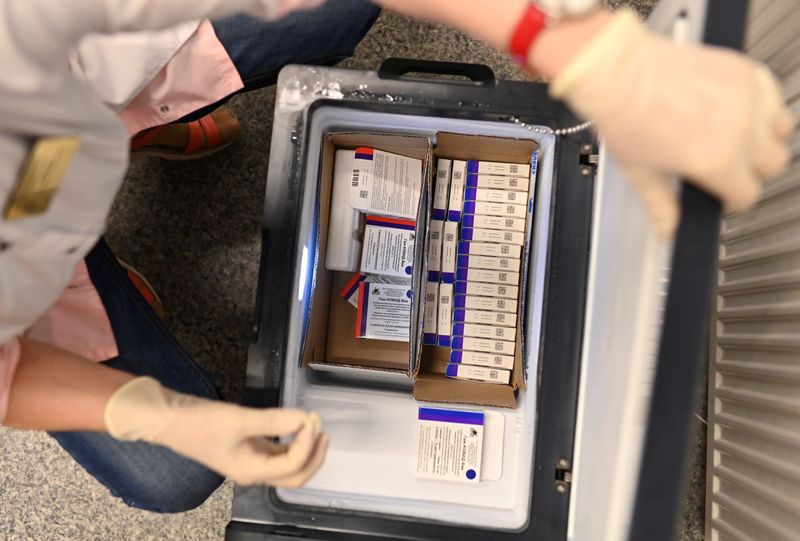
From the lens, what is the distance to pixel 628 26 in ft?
1.22

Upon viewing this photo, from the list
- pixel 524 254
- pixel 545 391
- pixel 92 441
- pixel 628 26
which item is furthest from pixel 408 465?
pixel 628 26

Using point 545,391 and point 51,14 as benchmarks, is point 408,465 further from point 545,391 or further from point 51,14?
point 51,14

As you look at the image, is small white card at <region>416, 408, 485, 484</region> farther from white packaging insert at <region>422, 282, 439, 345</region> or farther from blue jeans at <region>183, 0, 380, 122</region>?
blue jeans at <region>183, 0, 380, 122</region>

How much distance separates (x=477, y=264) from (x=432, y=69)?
30 cm

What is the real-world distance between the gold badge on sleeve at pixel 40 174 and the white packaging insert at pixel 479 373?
57 centimetres

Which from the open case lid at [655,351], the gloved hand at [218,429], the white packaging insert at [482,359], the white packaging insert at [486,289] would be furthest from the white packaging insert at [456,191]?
the gloved hand at [218,429]

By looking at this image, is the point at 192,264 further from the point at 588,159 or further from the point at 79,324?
the point at 588,159

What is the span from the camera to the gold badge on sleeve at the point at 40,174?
18.4 inches

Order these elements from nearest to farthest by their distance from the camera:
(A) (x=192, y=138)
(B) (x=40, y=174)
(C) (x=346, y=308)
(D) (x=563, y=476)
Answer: (B) (x=40, y=174) < (D) (x=563, y=476) < (C) (x=346, y=308) < (A) (x=192, y=138)

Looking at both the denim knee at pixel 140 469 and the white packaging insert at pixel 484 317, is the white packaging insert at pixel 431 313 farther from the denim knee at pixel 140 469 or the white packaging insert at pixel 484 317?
the denim knee at pixel 140 469

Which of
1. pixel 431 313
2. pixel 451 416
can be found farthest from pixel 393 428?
pixel 431 313

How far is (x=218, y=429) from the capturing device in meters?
0.56

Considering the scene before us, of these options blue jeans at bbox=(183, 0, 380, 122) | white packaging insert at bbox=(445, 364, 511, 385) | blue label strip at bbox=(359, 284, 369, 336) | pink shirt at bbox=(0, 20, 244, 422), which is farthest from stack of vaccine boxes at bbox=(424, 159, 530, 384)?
pink shirt at bbox=(0, 20, 244, 422)

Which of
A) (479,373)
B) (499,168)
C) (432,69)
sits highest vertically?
(432,69)
